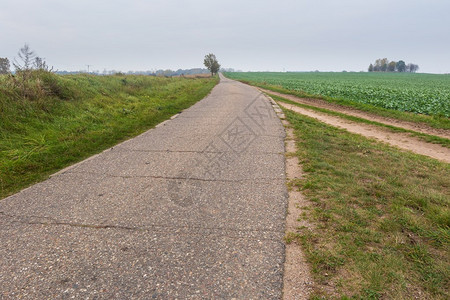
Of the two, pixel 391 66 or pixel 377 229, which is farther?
pixel 391 66

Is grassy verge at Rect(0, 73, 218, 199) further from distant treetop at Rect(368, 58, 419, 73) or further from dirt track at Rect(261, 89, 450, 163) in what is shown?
distant treetop at Rect(368, 58, 419, 73)

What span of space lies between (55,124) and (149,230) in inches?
288

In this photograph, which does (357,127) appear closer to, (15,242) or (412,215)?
(412,215)

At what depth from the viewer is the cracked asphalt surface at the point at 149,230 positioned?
2592mm

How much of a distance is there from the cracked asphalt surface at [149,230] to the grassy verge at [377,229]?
506 millimetres

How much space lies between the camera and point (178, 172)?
561 cm

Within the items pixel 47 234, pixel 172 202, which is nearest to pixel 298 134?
pixel 172 202

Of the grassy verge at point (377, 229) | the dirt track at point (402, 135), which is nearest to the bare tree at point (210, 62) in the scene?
the dirt track at point (402, 135)

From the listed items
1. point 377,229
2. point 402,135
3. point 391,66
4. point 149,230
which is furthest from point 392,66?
point 149,230

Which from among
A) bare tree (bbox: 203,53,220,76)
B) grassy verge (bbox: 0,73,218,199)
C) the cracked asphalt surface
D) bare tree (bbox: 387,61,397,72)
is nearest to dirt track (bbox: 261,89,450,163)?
the cracked asphalt surface

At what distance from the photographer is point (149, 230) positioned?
350 cm

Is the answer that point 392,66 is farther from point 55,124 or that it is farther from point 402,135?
point 55,124

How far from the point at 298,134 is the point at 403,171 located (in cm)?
378

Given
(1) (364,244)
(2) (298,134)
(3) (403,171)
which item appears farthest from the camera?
(2) (298,134)
